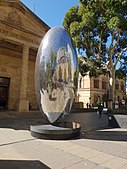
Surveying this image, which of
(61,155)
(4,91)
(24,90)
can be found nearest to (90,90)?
(4,91)

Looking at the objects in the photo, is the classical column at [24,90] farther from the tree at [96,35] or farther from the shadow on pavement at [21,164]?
the shadow on pavement at [21,164]

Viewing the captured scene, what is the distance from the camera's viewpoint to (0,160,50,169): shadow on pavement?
13.5 feet

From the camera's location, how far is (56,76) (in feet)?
24.7

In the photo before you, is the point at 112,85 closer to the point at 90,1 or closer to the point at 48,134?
the point at 90,1

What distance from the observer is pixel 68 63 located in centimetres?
779

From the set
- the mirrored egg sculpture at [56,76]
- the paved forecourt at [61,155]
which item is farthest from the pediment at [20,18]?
the paved forecourt at [61,155]

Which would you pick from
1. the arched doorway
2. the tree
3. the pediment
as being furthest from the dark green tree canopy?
the arched doorway

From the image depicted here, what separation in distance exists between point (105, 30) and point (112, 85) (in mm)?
7226

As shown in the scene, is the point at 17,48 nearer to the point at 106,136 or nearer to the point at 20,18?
Result: the point at 20,18

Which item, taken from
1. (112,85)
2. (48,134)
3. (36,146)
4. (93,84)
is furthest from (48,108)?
(93,84)

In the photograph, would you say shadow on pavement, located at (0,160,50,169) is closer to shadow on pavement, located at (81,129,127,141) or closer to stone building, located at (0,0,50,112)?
shadow on pavement, located at (81,129,127,141)

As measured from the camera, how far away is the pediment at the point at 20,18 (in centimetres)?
1930

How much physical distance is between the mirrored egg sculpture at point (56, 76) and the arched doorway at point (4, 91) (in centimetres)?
1576

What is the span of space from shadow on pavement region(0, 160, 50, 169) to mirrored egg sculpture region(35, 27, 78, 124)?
3.29 meters
